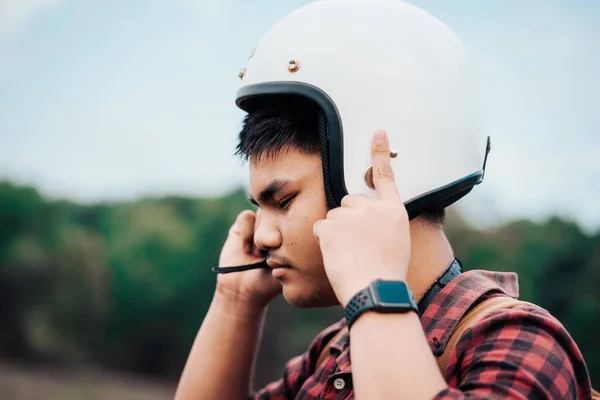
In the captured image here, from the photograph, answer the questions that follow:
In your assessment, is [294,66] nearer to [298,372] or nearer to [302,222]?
[302,222]

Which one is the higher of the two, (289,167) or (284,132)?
(284,132)

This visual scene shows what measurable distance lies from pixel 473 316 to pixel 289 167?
0.70 metres

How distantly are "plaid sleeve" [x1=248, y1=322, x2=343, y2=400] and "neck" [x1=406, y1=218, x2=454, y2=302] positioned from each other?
57 cm

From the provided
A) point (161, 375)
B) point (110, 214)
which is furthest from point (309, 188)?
point (110, 214)

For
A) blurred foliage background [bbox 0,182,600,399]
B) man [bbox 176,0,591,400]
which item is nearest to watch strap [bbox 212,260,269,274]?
man [bbox 176,0,591,400]

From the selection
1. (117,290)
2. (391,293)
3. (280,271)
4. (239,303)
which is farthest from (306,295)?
(117,290)

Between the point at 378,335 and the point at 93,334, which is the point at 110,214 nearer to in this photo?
the point at 93,334

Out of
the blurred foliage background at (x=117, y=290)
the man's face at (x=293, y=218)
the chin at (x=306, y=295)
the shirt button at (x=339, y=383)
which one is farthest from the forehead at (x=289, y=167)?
the blurred foliage background at (x=117, y=290)

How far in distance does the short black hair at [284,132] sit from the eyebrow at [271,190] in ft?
0.33

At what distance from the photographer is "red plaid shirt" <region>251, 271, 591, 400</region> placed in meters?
1.54

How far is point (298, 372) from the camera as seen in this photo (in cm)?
266

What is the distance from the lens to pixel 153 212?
11.2 metres

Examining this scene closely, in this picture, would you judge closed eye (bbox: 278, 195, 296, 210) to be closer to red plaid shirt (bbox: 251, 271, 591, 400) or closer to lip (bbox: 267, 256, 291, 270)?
lip (bbox: 267, 256, 291, 270)

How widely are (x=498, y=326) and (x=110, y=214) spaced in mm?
10440
